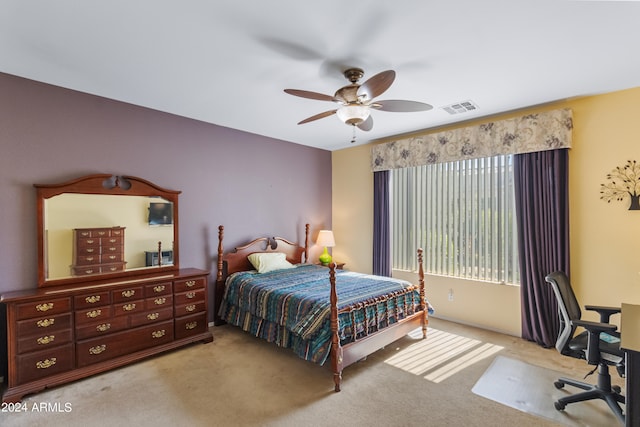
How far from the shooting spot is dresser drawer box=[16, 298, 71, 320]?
241cm

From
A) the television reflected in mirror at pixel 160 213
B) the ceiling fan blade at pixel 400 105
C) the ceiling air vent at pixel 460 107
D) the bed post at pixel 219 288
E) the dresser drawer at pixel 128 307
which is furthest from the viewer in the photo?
the bed post at pixel 219 288

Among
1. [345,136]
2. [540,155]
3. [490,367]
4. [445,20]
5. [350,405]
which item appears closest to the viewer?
[445,20]

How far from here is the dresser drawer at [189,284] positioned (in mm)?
3275

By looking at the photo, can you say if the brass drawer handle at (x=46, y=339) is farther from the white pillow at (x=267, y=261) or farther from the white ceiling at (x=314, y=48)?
the white ceiling at (x=314, y=48)

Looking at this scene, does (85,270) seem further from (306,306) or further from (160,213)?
(306,306)

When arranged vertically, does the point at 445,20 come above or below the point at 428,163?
above

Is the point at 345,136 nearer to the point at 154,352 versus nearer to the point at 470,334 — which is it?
the point at 470,334

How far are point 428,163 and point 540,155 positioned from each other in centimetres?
129

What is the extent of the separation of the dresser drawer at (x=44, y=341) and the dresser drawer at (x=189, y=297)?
91 centimetres

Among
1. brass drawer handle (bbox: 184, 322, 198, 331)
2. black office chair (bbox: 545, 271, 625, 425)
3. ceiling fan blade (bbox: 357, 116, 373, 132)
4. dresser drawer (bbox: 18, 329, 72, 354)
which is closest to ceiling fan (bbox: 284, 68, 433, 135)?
ceiling fan blade (bbox: 357, 116, 373, 132)

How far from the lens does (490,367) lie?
2.86 metres

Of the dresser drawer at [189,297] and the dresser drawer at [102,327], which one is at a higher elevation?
the dresser drawer at [189,297]

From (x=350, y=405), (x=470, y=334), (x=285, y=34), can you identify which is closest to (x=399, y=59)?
(x=285, y=34)

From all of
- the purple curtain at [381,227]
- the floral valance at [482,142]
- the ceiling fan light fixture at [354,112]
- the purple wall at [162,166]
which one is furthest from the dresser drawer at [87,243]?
the floral valance at [482,142]
